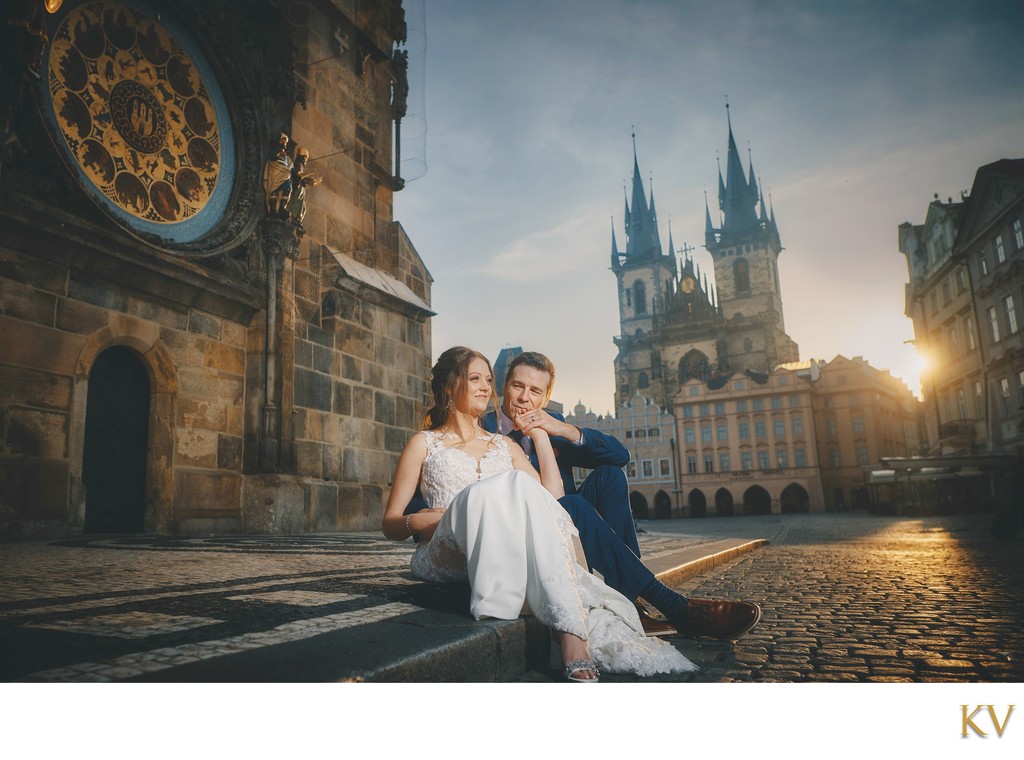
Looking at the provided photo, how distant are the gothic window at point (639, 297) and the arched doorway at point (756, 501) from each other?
112 ft

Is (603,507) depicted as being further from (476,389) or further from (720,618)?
(476,389)

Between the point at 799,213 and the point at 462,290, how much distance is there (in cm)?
Result: 181

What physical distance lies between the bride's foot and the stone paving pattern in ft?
0.55

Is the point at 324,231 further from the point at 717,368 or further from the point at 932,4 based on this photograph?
the point at 717,368

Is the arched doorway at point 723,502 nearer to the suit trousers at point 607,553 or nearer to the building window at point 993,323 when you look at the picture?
the building window at point 993,323

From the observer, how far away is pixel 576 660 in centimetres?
207

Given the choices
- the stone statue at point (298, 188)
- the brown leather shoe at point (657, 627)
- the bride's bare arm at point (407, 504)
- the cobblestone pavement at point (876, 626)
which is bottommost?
the cobblestone pavement at point (876, 626)

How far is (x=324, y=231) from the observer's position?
875 centimetres

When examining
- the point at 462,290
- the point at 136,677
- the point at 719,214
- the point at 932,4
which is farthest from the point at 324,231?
the point at 719,214

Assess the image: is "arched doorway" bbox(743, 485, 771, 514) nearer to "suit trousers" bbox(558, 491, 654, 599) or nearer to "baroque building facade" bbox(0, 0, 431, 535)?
"baroque building facade" bbox(0, 0, 431, 535)

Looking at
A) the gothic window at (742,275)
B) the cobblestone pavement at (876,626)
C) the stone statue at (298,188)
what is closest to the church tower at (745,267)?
the gothic window at (742,275)

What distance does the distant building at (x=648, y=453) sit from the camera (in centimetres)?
5378

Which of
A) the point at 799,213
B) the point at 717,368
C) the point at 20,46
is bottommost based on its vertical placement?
the point at 799,213

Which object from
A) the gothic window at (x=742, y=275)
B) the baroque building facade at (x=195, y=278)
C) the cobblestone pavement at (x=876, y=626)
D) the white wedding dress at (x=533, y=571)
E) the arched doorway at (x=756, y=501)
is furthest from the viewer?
the gothic window at (x=742, y=275)
